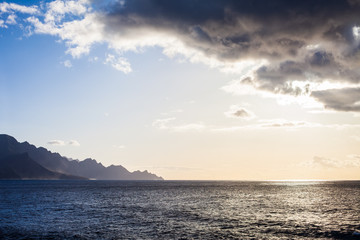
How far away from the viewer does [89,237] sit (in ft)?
131

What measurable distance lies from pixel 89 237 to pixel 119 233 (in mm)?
4467

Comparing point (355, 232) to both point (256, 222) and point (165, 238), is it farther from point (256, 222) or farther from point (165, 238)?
point (165, 238)

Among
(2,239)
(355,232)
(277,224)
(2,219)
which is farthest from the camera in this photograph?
(2,219)

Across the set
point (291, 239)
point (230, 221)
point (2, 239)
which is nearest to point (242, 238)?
point (291, 239)

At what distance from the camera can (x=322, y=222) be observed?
53.1 metres

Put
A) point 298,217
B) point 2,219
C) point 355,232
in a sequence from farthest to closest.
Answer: point 298,217 < point 2,219 < point 355,232

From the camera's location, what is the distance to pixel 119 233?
140 feet

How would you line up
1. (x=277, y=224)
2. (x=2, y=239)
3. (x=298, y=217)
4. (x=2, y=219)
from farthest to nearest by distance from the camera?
(x=298, y=217) → (x=2, y=219) → (x=277, y=224) → (x=2, y=239)

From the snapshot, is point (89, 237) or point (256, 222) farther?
point (256, 222)

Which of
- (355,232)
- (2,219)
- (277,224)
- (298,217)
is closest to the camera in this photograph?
(355,232)

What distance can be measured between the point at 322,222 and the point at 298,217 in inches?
263

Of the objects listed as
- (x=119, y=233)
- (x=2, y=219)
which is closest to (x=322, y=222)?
(x=119, y=233)

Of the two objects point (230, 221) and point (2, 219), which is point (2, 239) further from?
point (230, 221)

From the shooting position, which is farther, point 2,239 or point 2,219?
point 2,219
